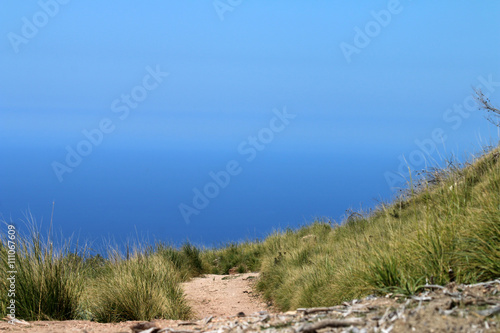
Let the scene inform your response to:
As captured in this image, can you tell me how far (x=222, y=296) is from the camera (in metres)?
8.96

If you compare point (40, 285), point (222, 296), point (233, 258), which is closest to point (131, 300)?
point (40, 285)

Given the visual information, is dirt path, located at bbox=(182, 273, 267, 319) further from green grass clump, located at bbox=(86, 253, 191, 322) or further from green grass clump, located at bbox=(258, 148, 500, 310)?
green grass clump, located at bbox=(258, 148, 500, 310)

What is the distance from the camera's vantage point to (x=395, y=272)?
458 centimetres

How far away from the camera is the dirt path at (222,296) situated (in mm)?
7691

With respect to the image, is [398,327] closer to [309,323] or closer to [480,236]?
[309,323]

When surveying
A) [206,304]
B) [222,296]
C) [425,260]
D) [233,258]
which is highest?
[233,258]

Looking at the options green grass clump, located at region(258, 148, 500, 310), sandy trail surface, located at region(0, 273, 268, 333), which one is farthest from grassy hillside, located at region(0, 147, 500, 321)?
sandy trail surface, located at region(0, 273, 268, 333)

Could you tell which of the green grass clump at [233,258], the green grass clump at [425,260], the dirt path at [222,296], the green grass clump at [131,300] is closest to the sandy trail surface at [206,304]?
the dirt path at [222,296]

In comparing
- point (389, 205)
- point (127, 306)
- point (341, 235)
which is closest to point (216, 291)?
point (341, 235)

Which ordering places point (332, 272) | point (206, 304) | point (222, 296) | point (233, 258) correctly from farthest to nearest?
point (233, 258) → point (222, 296) → point (206, 304) → point (332, 272)

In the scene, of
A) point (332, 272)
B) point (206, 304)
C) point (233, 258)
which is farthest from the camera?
point (233, 258)

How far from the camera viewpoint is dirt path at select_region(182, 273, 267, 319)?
7.69 m

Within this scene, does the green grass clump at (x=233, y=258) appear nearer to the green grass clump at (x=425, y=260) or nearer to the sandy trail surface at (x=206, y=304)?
the sandy trail surface at (x=206, y=304)

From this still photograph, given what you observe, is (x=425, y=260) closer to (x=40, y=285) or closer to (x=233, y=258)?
(x=40, y=285)
